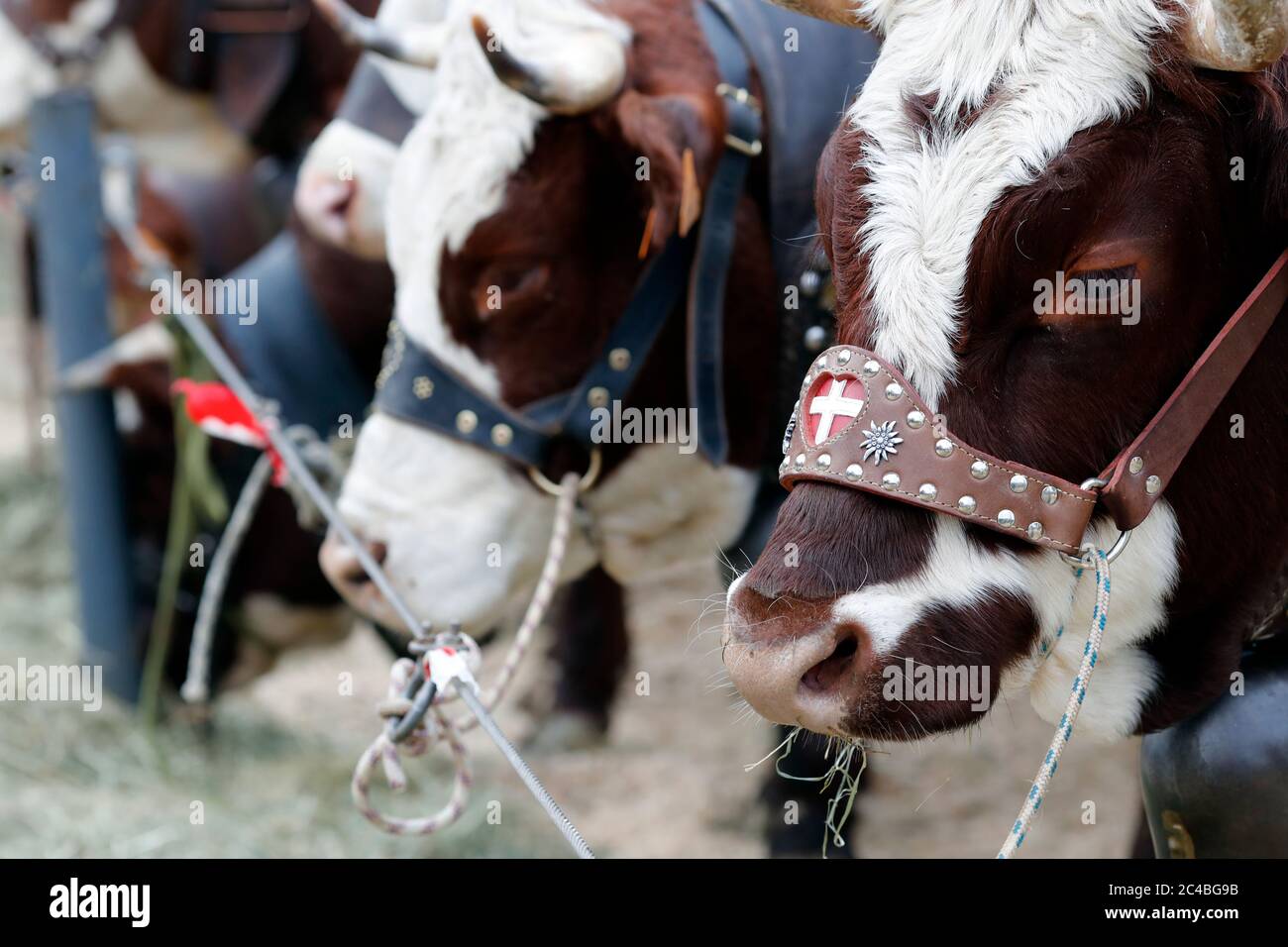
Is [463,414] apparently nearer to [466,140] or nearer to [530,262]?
[530,262]

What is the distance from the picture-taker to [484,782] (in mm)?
4160

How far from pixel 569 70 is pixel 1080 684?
52.3 inches

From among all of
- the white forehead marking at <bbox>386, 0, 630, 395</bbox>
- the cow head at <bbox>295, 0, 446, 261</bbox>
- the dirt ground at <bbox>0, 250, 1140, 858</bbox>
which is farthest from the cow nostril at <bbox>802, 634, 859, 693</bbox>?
the cow head at <bbox>295, 0, 446, 261</bbox>

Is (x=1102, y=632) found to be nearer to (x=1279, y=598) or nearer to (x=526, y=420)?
(x=1279, y=598)

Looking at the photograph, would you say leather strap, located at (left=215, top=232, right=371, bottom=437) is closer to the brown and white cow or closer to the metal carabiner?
the brown and white cow

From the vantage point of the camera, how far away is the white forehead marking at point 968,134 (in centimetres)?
161

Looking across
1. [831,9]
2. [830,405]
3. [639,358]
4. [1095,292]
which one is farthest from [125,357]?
[1095,292]

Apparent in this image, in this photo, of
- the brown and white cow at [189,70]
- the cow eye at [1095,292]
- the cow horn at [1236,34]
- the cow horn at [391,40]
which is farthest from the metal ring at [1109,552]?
the brown and white cow at [189,70]

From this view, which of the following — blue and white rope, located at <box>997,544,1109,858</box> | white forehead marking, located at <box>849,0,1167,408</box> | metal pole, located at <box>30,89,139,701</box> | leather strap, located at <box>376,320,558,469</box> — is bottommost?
metal pole, located at <box>30,89,139,701</box>

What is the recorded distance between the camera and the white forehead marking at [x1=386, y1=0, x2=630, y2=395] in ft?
8.36

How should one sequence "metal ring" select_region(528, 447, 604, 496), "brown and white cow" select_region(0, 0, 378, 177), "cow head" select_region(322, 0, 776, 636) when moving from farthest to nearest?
"brown and white cow" select_region(0, 0, 378, 177) → "metal ring" select_region(528, 447, 604, 496) → "cow head" select_region(322, 0, 776, 636)

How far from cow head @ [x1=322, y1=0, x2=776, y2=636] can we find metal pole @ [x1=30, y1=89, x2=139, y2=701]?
1.64m

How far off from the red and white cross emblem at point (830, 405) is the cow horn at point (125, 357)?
8.66ft
